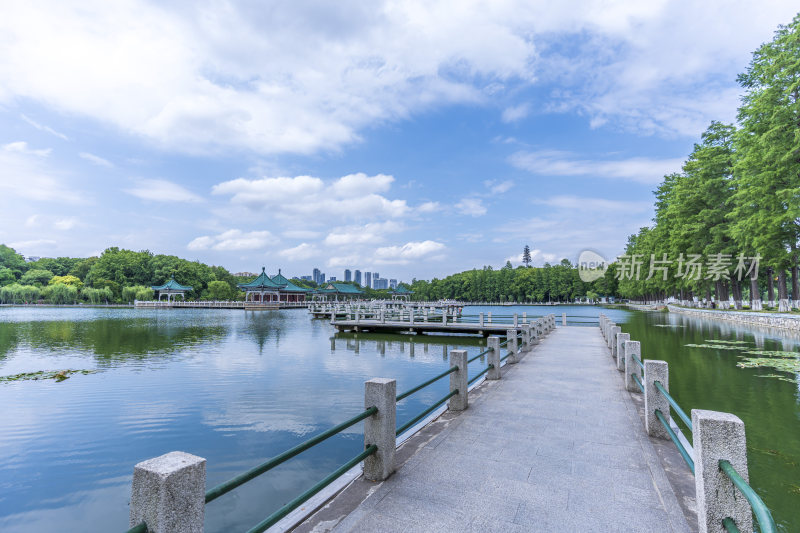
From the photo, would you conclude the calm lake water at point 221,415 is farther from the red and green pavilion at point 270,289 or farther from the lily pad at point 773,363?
the red and green pavilion at point 270,289

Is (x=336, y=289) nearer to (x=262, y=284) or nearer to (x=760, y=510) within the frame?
(x=262, y=284)

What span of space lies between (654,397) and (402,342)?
67.7 feet

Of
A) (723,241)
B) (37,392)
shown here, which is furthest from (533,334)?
(723,241)

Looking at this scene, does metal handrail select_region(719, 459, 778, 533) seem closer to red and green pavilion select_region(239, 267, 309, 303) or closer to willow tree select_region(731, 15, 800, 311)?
willow tree select_region(731, 15, 800, 311)

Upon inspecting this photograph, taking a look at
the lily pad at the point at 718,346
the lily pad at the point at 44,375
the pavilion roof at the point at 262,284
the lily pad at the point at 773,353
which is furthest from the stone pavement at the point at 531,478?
the pavilion roof at the point at 262,284

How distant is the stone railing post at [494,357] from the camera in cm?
947

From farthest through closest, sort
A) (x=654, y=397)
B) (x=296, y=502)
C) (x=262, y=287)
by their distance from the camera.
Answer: (x=262, y=287)
(x=654, y=397)
(x=296, y=502)

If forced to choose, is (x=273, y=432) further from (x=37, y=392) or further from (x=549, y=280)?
(x=549, y=280)

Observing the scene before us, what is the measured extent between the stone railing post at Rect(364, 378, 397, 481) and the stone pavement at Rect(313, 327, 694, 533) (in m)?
0.17

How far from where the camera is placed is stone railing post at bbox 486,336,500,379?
9469 mm

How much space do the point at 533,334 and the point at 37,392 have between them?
59.4 feet

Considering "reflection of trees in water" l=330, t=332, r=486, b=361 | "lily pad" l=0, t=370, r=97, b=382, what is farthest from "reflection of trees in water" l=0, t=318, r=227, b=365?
"reflection of trees in water" l=330, t=332, r=486, b=361

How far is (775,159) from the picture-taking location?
25844mm

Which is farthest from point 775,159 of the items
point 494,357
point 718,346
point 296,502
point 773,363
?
point 296,502
